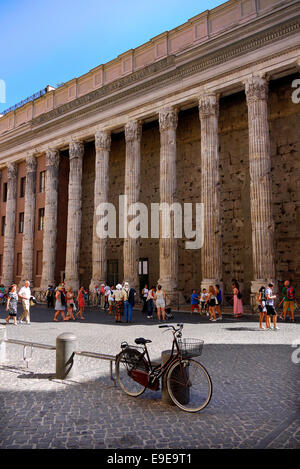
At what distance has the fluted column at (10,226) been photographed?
3059 cm

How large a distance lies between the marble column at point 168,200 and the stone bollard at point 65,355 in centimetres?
1453

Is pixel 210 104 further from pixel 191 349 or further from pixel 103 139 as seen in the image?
pixel 191 349

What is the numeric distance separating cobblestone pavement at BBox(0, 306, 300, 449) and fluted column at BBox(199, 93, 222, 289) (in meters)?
11.0

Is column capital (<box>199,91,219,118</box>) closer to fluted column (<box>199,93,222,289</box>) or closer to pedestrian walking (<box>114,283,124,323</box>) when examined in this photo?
fluted column (<box>199,93,222,289</box>)

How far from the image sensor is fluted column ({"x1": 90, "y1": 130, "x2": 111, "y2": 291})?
2417cm

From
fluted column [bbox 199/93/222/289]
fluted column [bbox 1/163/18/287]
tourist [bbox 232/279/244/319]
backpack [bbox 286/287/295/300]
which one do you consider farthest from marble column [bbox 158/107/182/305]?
fluted column [bbox 1/163/18/287]

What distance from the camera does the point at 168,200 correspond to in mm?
21531

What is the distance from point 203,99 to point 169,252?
30.2ft

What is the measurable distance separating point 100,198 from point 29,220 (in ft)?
26.9

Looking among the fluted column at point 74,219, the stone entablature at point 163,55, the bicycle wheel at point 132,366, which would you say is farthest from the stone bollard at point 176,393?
the fluted column at point 74,219

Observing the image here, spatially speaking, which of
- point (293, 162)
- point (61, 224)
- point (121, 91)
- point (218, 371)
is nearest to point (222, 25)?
point (121, 91)

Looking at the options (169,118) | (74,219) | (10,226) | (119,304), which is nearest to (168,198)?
(169,118)

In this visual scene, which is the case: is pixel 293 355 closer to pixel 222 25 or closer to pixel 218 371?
pixel 218 371
